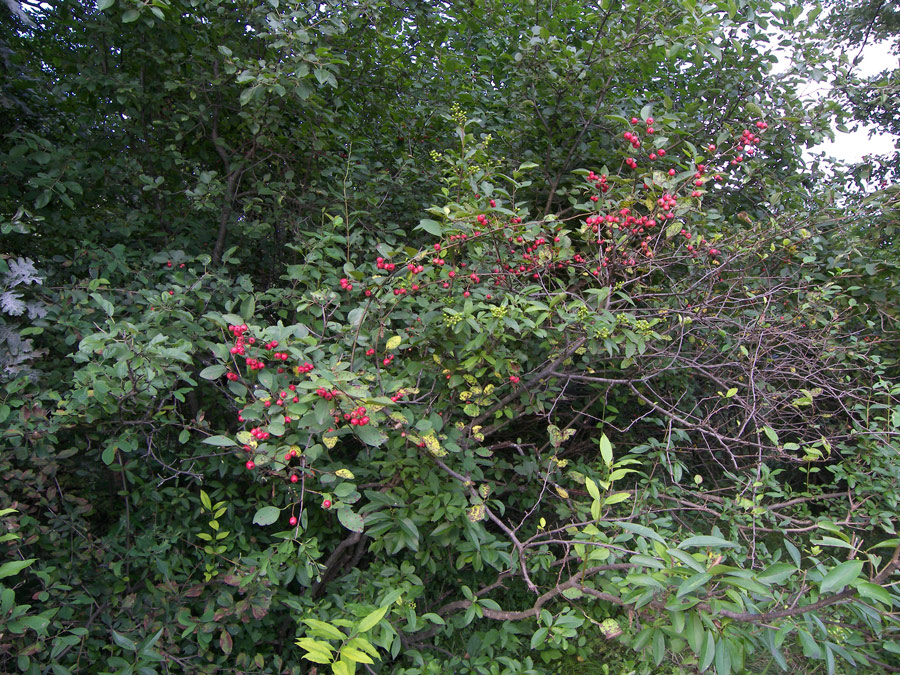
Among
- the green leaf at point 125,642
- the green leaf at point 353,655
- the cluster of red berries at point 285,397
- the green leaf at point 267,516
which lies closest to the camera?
the green leaf at point 353,655

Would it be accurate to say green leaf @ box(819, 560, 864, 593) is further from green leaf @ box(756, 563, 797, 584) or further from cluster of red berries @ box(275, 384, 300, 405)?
cluster of red berries @ box(275, 384, 300, 405)

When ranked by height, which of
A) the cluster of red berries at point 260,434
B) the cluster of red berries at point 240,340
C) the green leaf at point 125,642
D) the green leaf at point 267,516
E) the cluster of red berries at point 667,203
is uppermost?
the cluster of red berries at point 667,203

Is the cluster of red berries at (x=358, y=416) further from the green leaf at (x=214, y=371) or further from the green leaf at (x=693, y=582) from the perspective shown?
the green leaf at (x=693, y=582)

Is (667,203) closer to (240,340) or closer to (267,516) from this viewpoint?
(240,340)

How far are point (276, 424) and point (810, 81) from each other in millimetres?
3507

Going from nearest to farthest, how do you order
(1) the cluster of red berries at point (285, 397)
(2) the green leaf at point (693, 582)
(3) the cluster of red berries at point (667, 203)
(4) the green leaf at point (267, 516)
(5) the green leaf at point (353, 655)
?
(2) the green leaf at point (693, 582) → (5) the green leaf at point (353, 655) → (4) the green leaf at point (267, 516) → (1) the cluster of red berries at point (285, 397) → (3) the cluster of red berries at point (667, 203)

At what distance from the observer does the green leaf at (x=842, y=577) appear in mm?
1018

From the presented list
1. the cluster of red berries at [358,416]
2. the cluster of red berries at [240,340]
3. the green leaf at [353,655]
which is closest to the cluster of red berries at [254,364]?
the cluster of red berries at [240,340]

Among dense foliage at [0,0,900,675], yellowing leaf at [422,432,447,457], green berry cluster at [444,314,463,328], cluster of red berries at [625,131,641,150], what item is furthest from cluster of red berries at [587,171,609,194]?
yellowing leaf at [422,432,447,457]

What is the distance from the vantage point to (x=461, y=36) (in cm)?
364

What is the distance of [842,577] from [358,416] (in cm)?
120

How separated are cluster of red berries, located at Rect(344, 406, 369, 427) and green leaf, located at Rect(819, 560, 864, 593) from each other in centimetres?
116

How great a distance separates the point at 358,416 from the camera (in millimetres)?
1594

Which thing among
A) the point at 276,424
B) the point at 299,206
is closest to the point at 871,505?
the point at 276,424
